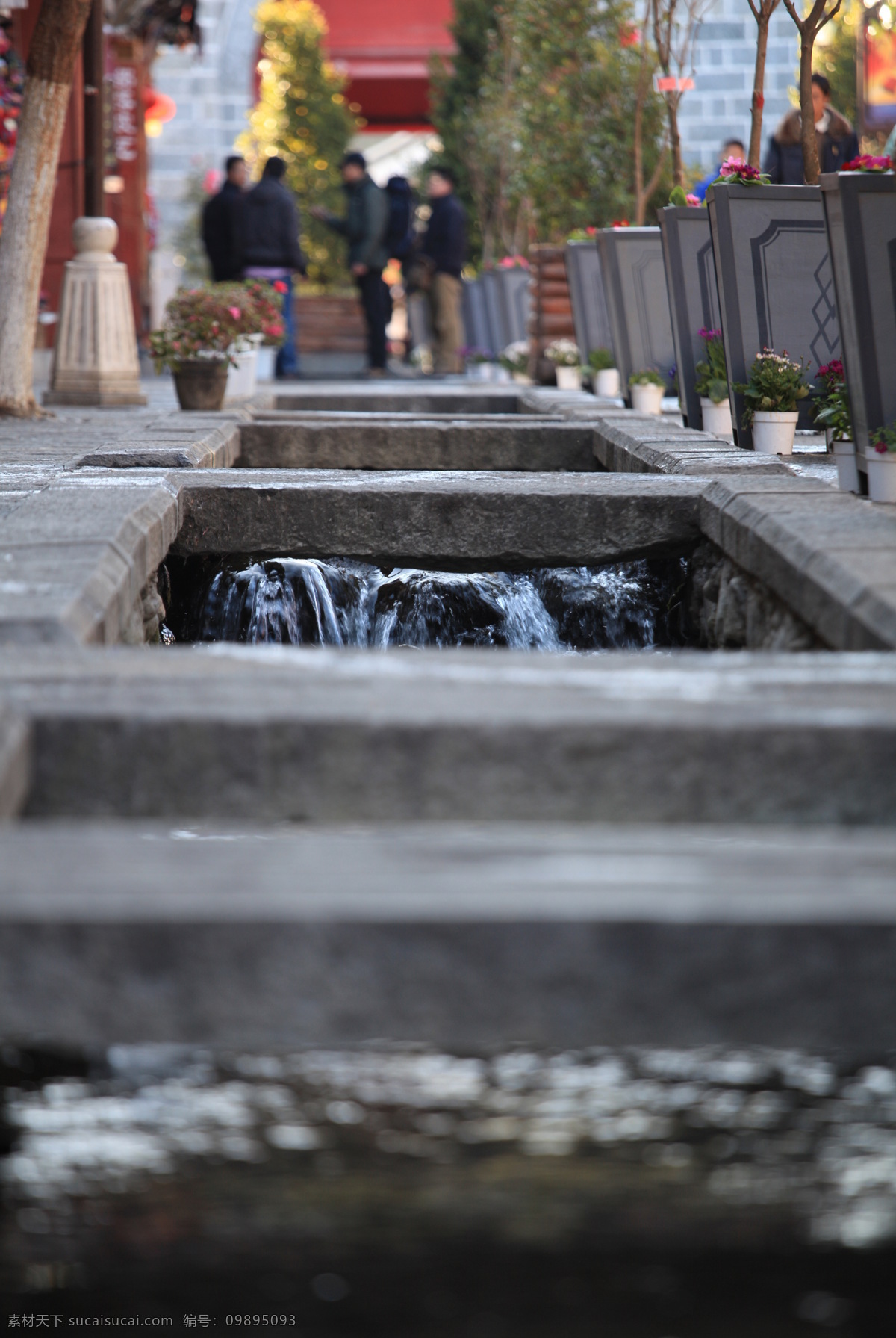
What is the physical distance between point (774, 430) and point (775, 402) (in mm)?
114

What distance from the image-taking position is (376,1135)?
6.13 feet

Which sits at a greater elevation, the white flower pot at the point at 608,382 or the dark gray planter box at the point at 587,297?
the dark gray planter box at the point at 587,297

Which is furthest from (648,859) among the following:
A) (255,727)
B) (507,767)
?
(255,727)

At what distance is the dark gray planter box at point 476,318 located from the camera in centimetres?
1630

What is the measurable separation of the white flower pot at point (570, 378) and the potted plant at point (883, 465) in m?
7.13

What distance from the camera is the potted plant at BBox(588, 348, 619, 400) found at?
33.0 ft

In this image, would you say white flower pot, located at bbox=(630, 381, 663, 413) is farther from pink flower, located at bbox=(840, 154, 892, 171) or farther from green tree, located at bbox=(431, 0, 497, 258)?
green tree, located at bbox=(431, 0, 497, 258)

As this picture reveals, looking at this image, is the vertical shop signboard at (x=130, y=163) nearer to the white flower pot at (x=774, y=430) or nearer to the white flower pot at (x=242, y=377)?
the white flower pot at (x=242, y=377)

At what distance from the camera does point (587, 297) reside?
10523 millimetres

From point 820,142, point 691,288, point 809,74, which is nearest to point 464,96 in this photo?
point 820,142

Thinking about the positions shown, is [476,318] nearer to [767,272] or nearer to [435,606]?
[767,272]

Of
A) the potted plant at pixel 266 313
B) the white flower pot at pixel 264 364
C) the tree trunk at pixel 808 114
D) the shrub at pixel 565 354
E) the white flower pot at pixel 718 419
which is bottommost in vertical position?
the white flower pot at pixel 718 419

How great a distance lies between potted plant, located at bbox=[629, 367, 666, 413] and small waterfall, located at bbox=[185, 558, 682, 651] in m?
3.63

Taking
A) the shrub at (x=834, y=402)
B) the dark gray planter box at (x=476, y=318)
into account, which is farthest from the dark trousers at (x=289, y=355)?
the shrub at (x=834, y=402)
